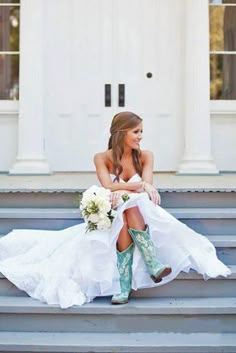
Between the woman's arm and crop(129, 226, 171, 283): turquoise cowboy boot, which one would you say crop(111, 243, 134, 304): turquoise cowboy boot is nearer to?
crop(129, 226, 171, 283): turquoise cowboy boot

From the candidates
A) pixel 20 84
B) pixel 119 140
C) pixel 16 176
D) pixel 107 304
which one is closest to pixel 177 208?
pixel 119 140

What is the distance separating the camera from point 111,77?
462 cm

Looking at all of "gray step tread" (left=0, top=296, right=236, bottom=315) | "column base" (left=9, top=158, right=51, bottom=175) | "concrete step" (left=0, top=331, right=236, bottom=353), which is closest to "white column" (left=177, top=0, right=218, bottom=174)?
"column base" (left=9, top=158, right=51, bottom=175)

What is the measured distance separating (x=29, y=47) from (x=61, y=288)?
2765 mm

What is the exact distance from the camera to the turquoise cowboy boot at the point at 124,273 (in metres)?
2.27

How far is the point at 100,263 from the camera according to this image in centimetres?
232

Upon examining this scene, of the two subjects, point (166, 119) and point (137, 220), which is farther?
point (166, 119)

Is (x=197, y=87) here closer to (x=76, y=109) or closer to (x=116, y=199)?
(x=76, y=109)

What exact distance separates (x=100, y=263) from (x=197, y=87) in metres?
2.55

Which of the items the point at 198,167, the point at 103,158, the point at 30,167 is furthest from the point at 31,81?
the point at 103,158

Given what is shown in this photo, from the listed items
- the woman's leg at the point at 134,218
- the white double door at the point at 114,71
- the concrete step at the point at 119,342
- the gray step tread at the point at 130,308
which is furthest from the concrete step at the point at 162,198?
the white double door at the point at 114,71

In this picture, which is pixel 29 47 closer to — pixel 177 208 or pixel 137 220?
pixel 177 208

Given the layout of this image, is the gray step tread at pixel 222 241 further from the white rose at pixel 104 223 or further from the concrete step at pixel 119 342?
the white rose at pixel 104 223

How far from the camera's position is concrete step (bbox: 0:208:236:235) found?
278 centimetres
